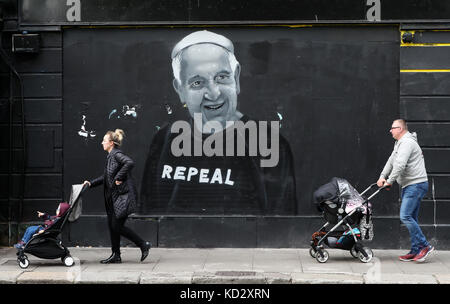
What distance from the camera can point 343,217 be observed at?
33.9 feet

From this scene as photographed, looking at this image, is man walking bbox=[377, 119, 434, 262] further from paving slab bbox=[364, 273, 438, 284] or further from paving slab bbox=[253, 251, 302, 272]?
paving slab bbox=[253, 251, 302, 272]

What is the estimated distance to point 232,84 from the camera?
38.7ft

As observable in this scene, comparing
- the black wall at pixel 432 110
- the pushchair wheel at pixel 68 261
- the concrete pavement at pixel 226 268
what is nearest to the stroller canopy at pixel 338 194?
the concrete pavement at pixel 226 268

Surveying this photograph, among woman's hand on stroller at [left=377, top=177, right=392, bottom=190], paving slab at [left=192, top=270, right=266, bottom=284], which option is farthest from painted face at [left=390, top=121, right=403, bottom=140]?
paving slab at [left=192, top=270, right=266, bottom=284]

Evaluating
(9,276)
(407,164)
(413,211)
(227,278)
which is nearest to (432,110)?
(407,164)

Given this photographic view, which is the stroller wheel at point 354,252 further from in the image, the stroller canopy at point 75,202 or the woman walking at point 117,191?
the stroller canopy at point 75,202

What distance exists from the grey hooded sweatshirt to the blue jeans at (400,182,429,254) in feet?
0.31

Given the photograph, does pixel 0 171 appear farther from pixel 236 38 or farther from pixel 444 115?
pixel 444 115

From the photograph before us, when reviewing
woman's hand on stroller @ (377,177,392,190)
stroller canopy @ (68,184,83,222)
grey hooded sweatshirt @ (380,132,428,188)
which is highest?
grey hooded sweatshirt @ (380,132,428,188)

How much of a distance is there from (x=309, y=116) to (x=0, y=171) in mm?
5020

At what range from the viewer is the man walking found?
10.3m

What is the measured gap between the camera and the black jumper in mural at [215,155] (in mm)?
11742

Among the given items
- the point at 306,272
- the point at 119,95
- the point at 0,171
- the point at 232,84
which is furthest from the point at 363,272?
the point at 0,171

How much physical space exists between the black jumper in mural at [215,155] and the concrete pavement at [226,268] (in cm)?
77
